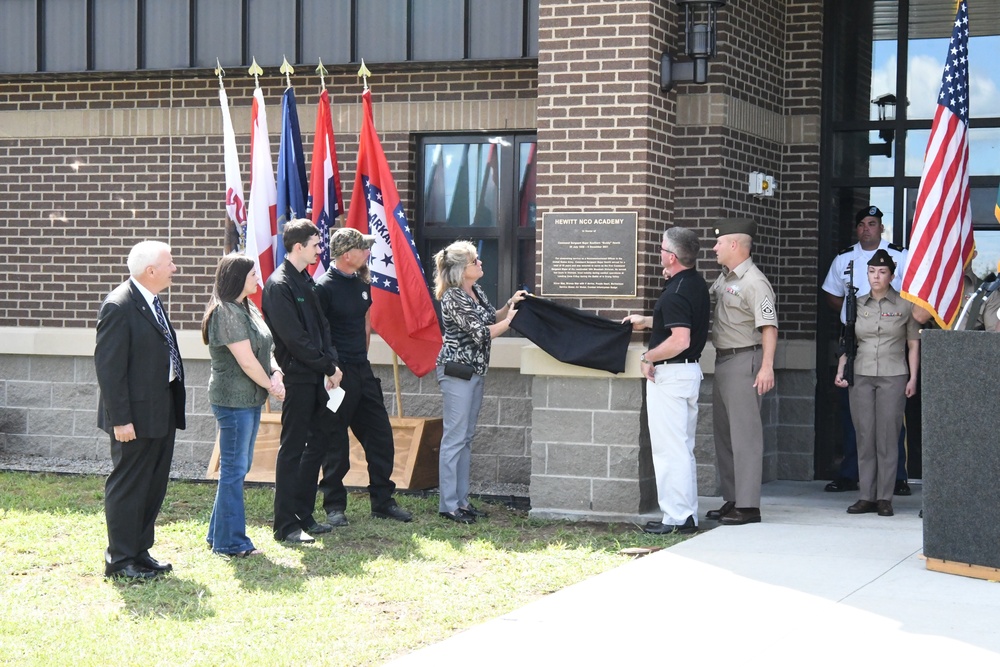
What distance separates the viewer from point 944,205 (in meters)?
9.79

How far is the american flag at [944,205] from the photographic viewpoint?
31.7 feet

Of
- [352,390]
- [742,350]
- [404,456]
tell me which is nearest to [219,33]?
[404,456]

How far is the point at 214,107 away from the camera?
1316 cm

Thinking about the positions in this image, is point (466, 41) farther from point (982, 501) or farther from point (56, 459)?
point (982, 501)

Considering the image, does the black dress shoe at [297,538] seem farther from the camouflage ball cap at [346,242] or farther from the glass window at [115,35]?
the glass window at [115,35]

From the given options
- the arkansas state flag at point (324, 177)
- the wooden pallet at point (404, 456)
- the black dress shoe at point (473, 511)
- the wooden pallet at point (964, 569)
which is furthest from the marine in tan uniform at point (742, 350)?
the arkansas state flag at point (324, 177)

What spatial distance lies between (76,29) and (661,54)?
6.43 metres

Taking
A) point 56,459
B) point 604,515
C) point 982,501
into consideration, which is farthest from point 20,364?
point 982,501

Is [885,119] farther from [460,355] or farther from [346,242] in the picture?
[346,242]

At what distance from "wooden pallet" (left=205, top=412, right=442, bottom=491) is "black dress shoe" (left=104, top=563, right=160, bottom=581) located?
3388mm

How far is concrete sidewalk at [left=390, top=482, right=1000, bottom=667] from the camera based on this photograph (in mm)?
6047

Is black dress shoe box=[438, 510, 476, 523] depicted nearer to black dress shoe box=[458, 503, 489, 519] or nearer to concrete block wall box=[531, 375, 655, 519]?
black dress shoe box=[458, 503, 489, 519]

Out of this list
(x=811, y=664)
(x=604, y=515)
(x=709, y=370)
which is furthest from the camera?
(x=709, y=370)

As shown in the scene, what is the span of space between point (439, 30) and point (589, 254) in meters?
3.41
